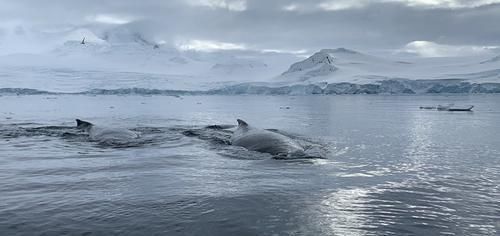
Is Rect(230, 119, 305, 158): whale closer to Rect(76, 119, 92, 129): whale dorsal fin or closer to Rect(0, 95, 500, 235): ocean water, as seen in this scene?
Rect(0, 95, 500, 235): ocean water

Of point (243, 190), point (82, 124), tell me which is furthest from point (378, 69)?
point (243, 190)

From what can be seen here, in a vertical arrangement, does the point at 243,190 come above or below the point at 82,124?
below

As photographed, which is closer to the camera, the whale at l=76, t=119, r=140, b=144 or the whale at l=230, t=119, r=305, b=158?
the whale at l=230, t=119, r=305, b=158

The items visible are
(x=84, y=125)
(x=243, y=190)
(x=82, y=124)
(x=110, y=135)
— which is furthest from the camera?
(x=82, y=124)

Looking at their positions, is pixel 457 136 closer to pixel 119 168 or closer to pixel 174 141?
pixel 174 141

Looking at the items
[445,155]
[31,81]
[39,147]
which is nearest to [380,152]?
[445,155]

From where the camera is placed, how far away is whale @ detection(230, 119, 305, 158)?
1437 cm

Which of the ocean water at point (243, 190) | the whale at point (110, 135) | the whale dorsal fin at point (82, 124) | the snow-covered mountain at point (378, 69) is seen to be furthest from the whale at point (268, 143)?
the snow-covered mountain at point (378, 69)

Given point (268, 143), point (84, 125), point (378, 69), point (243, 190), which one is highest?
point (378, 69)

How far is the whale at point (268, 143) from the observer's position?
1437 cm

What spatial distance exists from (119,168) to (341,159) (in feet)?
20.4

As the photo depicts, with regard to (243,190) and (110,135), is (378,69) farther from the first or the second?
(243,190)

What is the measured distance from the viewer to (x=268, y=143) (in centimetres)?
1559

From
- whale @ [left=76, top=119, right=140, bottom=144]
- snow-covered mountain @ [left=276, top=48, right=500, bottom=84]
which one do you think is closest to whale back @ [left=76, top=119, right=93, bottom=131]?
whale @ [left=76, top=119, right=140, bottom=144]
